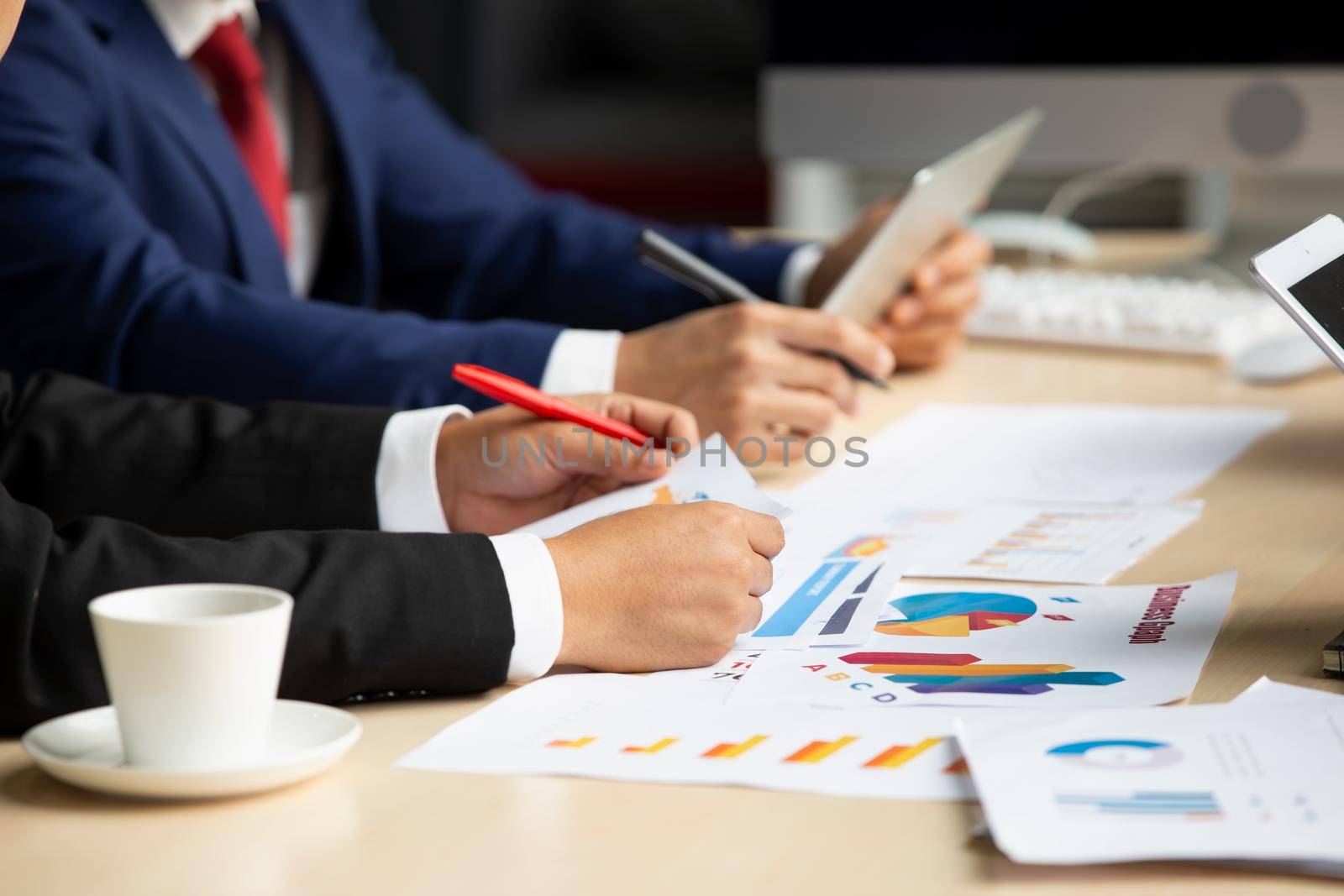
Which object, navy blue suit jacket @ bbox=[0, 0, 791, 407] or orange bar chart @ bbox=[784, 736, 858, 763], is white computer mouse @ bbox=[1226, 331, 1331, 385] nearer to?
navy blue suit jacket @ bbox=[0, 0, 791, 407]

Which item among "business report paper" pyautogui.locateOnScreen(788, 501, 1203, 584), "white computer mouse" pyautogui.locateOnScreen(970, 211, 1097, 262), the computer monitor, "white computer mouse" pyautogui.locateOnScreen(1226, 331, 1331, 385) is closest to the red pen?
"business report paper" pyautogui.locateOnScreen(788, 501, 1203, 584)

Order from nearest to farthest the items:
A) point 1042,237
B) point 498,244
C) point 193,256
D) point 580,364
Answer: point 580,364 → point 193,256 → point 498,244 → point 1042,237

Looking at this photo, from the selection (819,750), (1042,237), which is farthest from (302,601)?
(1042,237)

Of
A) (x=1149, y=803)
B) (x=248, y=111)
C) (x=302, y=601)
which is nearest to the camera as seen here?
(x=1149, y=803)

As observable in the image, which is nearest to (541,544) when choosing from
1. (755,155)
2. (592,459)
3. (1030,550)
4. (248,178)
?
(592,459)

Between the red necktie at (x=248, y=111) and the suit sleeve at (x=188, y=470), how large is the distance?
1.83ft

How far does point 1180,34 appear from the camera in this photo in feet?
5.81

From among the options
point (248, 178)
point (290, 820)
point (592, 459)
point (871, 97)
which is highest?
point (871, 97)

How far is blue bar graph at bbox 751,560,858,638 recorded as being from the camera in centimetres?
78

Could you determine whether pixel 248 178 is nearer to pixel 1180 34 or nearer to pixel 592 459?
pixel 592 459

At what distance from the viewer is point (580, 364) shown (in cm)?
116

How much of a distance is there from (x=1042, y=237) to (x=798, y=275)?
24.5 inches

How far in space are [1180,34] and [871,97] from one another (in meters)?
0.36

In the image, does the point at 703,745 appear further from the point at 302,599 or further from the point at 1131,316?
the point at 1131,316
